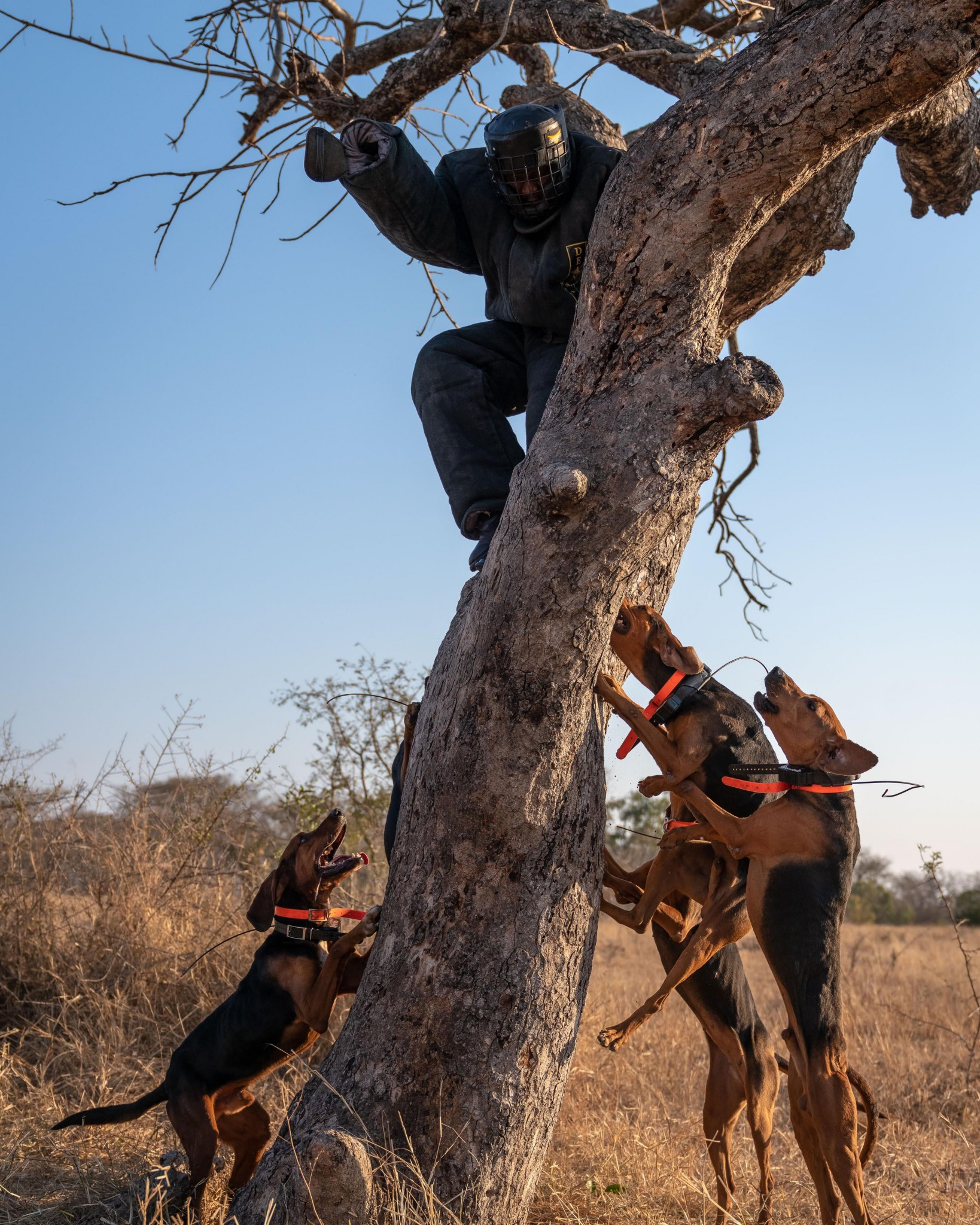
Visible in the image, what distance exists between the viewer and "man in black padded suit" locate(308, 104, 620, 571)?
141 inches

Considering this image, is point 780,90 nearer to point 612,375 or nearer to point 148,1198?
point 612,375

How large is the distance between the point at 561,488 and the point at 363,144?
160cm

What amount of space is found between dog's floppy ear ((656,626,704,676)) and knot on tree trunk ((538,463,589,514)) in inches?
29.9

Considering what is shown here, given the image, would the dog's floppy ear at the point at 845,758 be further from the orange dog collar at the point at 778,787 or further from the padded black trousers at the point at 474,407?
the padded black trousers at the point at 474,407

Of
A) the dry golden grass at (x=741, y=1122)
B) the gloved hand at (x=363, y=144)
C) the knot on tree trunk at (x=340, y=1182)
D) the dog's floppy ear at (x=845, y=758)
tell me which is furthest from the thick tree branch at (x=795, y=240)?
the dry golden grass at (x=741, y=1122)

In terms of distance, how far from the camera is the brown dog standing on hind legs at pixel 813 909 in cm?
311

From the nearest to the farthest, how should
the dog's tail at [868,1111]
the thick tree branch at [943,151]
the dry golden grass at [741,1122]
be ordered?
1. the dog's tail at [868,1111]
2. the dry golden grass at [741,1122]
3. the thick tree branch at [943,151]

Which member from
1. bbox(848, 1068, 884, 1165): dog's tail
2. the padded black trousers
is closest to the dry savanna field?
bbox(848, 1068, 884, 1165): dog's tail

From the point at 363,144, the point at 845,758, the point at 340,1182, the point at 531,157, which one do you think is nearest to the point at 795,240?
the point at 531,157

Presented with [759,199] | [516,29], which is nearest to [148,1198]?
[759,199]

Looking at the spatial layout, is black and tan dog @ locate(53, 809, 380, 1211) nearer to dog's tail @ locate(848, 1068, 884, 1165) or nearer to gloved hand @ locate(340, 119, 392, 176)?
dog's tail @ locate(848, 1068, 884, 1165)

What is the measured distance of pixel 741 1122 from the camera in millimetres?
5742

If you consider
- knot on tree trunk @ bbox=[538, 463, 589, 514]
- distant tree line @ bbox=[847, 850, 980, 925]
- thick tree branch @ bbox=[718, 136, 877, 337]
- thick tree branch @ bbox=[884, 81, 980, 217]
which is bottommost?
distant tree line @ bbox=[847, 850, 980, 925]

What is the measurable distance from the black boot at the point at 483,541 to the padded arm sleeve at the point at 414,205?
112 cm
